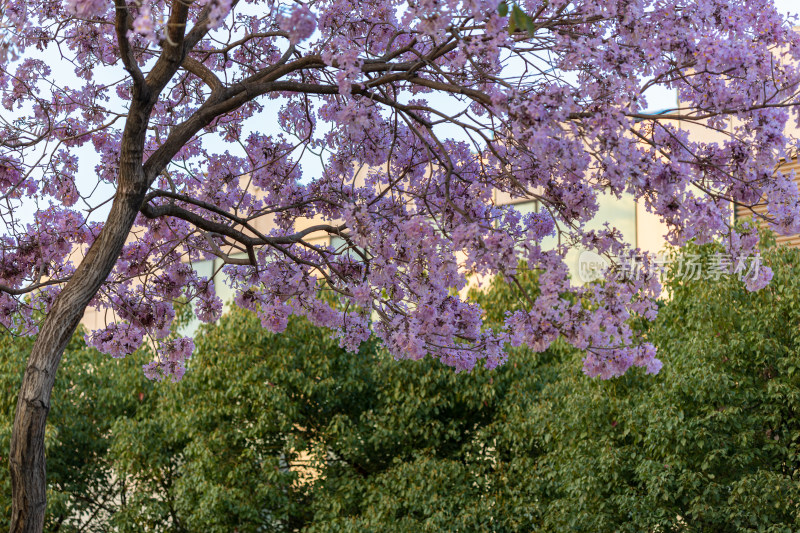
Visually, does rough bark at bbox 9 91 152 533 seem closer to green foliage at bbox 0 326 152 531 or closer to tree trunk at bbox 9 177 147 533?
tree trunk at bbox 9 177 147 533

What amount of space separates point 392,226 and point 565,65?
1.46 m

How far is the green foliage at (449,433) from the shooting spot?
39.8ft

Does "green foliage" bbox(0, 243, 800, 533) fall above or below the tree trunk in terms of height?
above

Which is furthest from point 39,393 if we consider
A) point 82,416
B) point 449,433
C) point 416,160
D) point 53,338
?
point 82,416

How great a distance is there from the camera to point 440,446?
15.8 metres

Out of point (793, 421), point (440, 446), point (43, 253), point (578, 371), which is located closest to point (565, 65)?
point (43, 253)

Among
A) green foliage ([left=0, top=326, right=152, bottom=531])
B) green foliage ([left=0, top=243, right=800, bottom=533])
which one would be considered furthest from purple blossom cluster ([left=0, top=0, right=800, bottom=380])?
green foliage ([left=0, top=326, right=152, bottom=531])

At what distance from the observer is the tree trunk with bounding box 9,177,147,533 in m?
5.45

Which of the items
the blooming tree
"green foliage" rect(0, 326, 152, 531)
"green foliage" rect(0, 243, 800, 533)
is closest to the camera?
the blooming tree

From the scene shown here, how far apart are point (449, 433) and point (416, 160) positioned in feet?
27.8

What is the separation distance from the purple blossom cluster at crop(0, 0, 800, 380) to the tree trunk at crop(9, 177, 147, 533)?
0.20 metres

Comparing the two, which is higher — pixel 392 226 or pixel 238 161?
pixel 238 161

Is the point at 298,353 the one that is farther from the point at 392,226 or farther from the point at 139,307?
the point at 392,226

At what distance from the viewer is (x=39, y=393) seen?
17.9 ft
